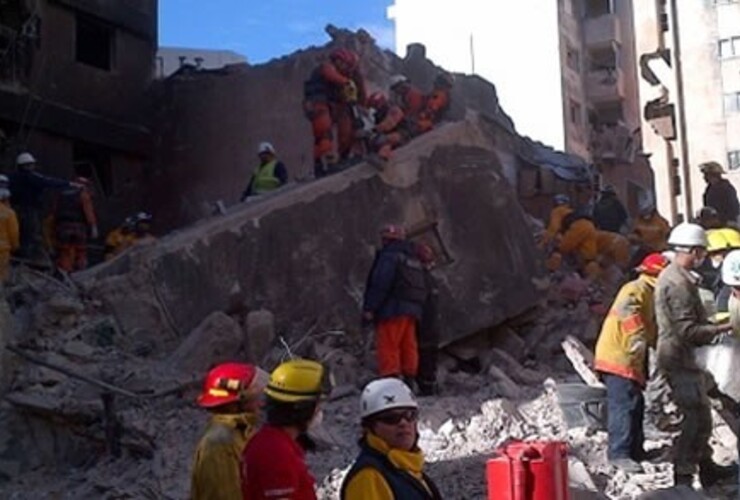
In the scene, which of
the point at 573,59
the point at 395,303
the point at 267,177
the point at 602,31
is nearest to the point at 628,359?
the point at 395,303

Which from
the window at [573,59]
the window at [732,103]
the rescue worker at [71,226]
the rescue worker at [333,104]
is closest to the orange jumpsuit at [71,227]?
the rescue worker at [71,226]

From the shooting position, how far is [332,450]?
8.58 meters

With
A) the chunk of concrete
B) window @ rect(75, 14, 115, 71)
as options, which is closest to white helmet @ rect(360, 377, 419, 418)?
the chunk of concrete

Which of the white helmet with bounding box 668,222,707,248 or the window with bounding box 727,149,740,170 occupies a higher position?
the window with bounding box 727,149,740,170

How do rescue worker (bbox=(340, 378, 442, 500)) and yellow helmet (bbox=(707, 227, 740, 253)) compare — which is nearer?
rescue worker (bbox=(340, 378, 442, 500))

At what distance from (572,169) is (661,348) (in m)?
11.4

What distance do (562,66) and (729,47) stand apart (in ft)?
20.6

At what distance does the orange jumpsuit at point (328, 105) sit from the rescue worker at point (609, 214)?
172 inches

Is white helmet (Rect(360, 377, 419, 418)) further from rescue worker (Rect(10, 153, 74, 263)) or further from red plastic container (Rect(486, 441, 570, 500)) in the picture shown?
rescue worker (Rect(10, 153, 74, 263))

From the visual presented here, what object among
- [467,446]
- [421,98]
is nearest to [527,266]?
[421,98]

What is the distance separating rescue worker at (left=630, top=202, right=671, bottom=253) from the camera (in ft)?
46.2

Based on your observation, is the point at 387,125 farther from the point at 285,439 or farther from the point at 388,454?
the point at 388,454

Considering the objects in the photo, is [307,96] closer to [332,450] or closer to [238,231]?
[238,231]

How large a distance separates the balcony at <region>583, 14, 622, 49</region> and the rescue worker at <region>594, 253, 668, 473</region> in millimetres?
33443
